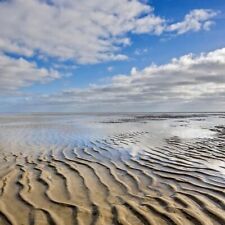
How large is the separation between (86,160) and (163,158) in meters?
2.59

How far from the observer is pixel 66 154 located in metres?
11.3

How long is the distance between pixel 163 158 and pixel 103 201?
5142mm

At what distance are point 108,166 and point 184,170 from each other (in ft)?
7.08

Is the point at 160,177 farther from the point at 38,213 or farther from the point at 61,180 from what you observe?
the point at 38,213

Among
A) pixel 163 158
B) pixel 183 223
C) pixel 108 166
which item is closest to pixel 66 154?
pixel 108 166

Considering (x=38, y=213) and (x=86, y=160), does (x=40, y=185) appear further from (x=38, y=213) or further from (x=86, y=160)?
(x=86, y=160)

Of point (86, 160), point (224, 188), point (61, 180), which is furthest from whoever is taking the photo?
point (86, 160)

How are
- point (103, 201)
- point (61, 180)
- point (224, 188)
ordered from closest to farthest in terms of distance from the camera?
1. point (103, 201)
2. point (224, 188)
3. point (61, 180)

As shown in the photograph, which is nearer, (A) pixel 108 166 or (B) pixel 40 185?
(B) pixel 40 185

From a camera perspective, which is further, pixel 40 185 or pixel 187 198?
pixel 40 185

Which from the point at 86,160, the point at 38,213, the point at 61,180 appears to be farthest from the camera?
the point at 86,160

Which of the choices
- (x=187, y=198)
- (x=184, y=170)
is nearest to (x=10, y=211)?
(x=187, y=198)

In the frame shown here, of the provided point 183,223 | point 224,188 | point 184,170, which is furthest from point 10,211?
point 184,170

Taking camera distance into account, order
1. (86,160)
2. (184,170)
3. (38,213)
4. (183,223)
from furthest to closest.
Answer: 1. (86,160)
2. (184,170)
3. (38,213)
4. (183,223)
